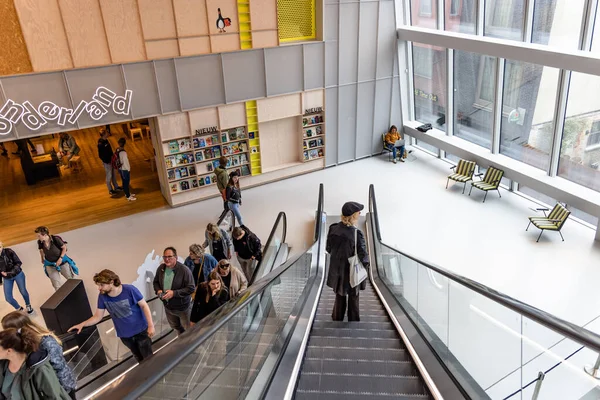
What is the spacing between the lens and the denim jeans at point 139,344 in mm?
4633

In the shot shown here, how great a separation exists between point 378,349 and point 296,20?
9.34m

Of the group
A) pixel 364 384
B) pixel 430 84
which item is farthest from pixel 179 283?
pixel 430 84

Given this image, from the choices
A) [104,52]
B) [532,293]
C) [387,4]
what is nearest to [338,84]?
[387,4]

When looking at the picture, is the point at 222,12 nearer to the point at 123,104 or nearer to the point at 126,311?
the point at 123,104

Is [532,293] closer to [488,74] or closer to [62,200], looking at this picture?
[488,74]

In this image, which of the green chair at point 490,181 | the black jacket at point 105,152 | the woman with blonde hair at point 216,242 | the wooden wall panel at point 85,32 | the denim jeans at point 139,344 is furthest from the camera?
the black jacket at point 105,152

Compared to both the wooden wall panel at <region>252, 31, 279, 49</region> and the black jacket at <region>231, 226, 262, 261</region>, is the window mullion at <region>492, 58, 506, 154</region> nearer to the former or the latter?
the wooden wall panel at <region>252, 31, 279, 49</region>

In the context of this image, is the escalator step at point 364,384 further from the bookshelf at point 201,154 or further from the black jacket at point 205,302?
the bookshelf at point 201,154

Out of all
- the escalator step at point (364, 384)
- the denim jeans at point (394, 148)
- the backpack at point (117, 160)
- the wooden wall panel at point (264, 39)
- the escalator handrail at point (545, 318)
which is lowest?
the denim jeans at point (394, 148)

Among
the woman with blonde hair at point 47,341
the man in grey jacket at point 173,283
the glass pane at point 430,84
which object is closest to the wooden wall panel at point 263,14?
the glass pane at point 430,84

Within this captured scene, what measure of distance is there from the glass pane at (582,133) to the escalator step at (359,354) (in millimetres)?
7498

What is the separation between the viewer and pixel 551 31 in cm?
930

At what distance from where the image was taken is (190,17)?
32.3 ft

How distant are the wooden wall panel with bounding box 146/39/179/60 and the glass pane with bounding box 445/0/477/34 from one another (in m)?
6.84
